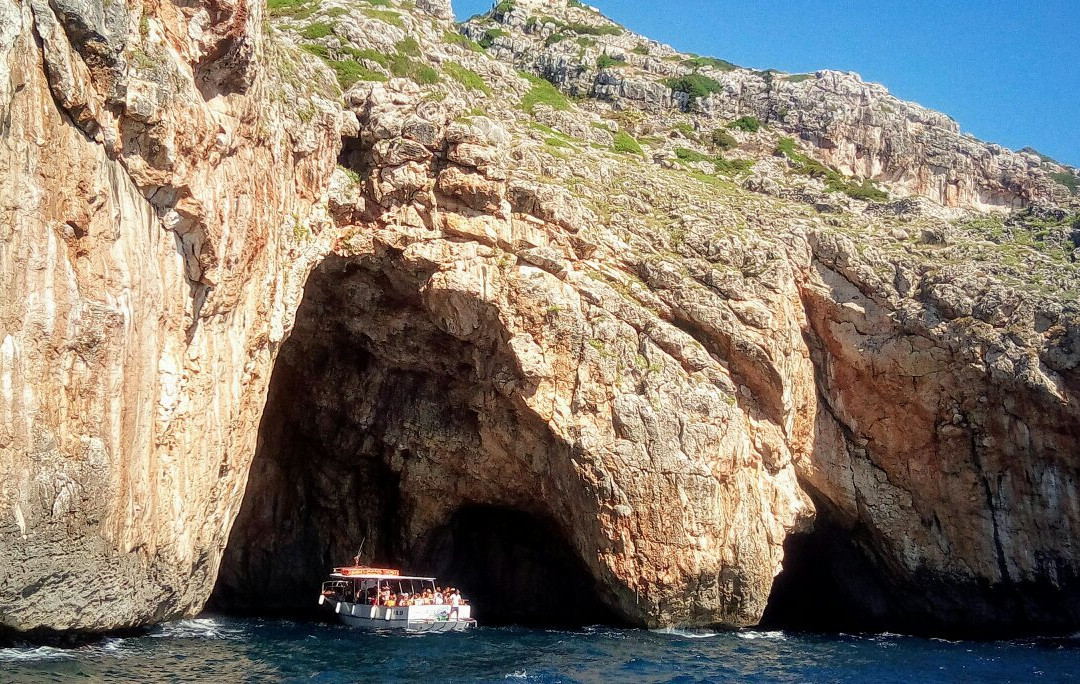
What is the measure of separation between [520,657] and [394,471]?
1184cm

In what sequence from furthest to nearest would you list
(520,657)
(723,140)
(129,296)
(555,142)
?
(723,140) < (555,142) < (520,657) < (129,296)

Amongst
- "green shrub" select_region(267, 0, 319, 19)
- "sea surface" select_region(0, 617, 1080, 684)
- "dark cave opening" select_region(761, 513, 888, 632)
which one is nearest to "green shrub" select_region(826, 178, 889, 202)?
"dark cave opening" select_region(761, 513, 888, 632)

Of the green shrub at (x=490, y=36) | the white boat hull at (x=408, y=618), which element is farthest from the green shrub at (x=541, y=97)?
the white boat hull at (x=408, y=618)

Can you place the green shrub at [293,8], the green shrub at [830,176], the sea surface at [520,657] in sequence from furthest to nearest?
the green shrub at [830,176]
the green shrub at [293,8]
the sea surface at [520,657]

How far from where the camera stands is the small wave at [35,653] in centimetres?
1855

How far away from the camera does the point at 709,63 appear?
64.9 metres

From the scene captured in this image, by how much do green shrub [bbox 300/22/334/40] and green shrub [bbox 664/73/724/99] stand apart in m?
26.6

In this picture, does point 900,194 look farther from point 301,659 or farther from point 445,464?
point 301,659

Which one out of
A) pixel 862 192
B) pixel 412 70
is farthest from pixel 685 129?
pixel 412 70

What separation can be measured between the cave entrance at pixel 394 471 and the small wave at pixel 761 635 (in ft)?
16.8

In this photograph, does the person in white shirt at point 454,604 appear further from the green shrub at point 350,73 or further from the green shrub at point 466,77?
the green shrub at point 466,77

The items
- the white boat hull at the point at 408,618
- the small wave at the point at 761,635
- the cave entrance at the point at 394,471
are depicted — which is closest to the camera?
the white boat hull at the point at 408,618

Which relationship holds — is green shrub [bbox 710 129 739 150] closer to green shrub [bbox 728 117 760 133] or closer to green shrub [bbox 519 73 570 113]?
green shrub [bbox 728 117 760 133]

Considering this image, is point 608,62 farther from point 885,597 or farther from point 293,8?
point 885,597
